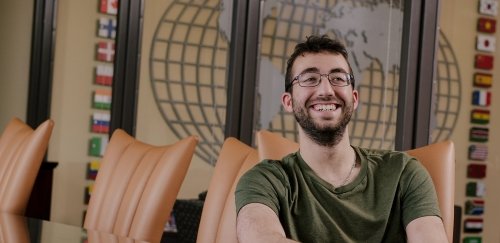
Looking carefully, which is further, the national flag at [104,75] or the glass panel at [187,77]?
the national flag at [104,75]

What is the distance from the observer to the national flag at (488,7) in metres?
2.69

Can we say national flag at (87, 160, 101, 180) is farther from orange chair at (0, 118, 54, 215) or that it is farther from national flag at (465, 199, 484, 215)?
national flag at (465, 199, 484, 215)

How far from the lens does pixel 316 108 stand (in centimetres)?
183

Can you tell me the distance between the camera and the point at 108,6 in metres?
5.52

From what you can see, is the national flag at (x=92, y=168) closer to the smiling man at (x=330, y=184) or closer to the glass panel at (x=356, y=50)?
the glass panel at (x=356, y=50)

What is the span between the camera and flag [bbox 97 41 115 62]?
18.1ft

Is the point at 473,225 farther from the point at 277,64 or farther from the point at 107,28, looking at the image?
the point at 107,28

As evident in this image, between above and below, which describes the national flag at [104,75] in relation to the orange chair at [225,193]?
above

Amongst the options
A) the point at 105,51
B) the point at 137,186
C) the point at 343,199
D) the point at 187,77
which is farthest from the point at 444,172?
the point at 105,51

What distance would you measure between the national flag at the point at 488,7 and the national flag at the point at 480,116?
35cm

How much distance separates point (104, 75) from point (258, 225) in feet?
13.1

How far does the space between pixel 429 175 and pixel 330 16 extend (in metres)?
1.90

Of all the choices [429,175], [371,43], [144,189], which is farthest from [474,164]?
[144,189]

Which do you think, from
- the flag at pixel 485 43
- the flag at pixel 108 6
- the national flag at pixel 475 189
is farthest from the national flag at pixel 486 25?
the flag at pixel 108 6
